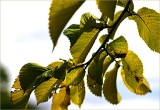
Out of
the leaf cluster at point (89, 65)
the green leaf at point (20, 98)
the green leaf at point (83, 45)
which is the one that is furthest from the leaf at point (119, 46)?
the green leaf at point (20, 98)

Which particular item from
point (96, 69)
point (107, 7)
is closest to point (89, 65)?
point (96, 69)

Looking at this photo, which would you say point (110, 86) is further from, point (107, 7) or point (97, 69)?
point (107, 7)

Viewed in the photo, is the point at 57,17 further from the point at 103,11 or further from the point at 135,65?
the point at 135,65

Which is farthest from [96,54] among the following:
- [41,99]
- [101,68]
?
[41,99]

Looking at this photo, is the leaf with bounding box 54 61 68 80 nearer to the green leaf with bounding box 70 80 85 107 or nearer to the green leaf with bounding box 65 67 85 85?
the green leaf with bounding box 65 67 85 85

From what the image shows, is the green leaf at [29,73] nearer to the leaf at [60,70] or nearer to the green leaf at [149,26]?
the leaf at [60,70]

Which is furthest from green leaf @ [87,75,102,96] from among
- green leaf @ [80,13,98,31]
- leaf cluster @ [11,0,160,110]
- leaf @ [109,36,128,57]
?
green leaf @ [80,13,98,31]
